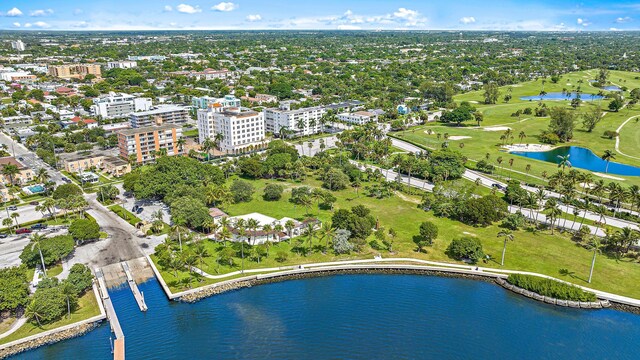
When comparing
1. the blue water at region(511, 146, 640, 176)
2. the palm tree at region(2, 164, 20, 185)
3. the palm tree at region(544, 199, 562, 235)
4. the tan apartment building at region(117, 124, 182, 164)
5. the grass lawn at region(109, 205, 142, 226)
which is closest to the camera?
the palm tree at region(544, 199, 562, 235)

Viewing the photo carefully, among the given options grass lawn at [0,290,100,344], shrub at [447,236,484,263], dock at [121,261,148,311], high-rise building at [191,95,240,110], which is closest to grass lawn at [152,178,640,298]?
shrub at [447,236,484,263]

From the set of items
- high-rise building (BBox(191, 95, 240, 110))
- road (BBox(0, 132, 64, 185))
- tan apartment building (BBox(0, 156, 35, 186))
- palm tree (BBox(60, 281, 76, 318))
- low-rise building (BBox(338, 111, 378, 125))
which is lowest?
road (BBox(0, 132, 64, 185))

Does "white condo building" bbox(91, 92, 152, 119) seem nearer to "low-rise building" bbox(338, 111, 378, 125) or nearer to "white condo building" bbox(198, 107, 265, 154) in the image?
"white condo building" bbox(198, 107, 265, 154)

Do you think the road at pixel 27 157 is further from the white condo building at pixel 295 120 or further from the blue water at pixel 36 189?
the white condo building at pixel 295 120

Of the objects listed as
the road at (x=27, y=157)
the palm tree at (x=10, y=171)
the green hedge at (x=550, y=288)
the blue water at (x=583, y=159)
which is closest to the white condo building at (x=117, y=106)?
the road at (x=27, y=157)

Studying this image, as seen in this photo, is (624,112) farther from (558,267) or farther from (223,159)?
(223,159)

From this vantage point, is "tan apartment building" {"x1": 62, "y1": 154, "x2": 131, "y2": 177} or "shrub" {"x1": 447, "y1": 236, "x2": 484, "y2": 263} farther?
"tan apartment building" {"x1": 62, "y1": 154, "x2": 131, "y2": 177}
